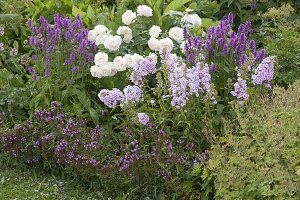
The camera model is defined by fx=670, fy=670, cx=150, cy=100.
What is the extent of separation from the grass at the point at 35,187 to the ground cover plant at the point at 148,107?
0.06 m

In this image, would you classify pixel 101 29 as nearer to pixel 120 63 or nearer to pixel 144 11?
pixel 144 11

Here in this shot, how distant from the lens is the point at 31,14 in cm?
747

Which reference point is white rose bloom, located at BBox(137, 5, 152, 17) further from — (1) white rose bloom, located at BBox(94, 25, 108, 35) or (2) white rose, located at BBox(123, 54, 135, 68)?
(2) white rose, located at BBox(123, 54, 135, 68)

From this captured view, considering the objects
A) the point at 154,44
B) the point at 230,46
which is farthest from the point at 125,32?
the point at 230,46

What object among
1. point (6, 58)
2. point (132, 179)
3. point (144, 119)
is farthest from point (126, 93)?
point (6, 58)

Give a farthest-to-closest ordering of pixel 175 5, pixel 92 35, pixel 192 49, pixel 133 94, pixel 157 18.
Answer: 1. pixel 175 5
2. pixel 157 18
3. pixel 92 35
4. pixel 192 49
5. pixel 133 94

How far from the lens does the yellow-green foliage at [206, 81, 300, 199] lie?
13.5ft

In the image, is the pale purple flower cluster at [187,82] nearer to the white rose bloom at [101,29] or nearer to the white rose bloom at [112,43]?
the white rose bloom at [112,43]

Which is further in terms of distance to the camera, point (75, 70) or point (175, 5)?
point (175, 5)

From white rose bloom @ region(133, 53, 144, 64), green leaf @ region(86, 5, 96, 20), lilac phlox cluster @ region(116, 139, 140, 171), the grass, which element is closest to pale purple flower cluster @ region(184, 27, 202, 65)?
white rose bloom @ region(133, 53, 144, 64)

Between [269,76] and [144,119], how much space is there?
104 cm

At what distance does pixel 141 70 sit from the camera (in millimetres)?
5688

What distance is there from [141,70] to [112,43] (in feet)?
1.92

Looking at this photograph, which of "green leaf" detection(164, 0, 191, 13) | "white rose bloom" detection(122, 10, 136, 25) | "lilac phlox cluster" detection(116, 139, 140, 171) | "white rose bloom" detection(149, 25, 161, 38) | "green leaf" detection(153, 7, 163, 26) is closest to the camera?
"lilac phlox cluster" detection(116, 139, 140, 171)
